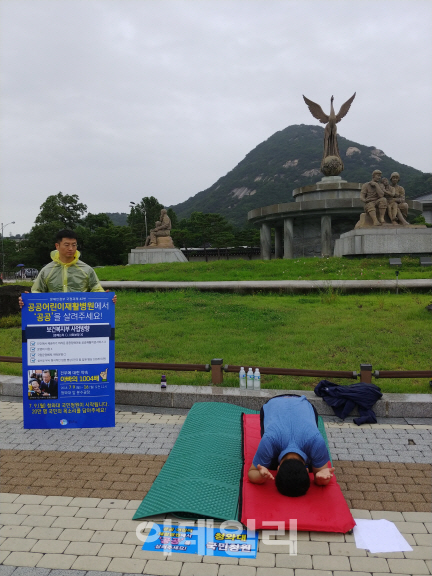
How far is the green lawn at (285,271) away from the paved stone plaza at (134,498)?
34.3ft

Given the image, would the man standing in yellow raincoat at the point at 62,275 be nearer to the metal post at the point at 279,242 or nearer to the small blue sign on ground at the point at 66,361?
the small blue sign on ground at the point at 66,361

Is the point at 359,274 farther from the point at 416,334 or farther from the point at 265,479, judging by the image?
the point at 265,479

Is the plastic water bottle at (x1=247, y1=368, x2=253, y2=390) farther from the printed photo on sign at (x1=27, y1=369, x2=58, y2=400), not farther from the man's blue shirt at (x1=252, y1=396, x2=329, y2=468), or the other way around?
the printed photo on sign at (x1=27, y1=369, x2=58, y2=400)

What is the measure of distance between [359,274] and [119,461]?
1237cm

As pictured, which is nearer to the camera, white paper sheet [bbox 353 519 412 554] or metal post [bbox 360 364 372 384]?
white paper sheet [bbox 353 519 412 554]

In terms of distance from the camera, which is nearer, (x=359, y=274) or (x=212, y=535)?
(x=212, y=535)

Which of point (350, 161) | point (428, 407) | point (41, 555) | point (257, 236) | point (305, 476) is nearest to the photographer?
point (41, 555)

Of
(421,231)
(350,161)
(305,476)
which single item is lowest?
(305,476)

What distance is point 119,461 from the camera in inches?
173

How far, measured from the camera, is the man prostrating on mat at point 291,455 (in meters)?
3.44

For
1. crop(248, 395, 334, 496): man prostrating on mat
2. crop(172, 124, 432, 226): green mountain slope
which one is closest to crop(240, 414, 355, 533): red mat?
crop(248, 395, 334, 496): man prostrating on mat

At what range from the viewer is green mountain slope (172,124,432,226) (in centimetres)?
8000

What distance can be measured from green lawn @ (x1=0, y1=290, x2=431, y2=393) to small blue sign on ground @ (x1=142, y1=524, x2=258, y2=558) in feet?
10.1

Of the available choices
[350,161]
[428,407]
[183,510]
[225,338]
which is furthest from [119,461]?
[350,161]
